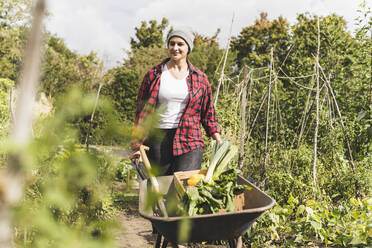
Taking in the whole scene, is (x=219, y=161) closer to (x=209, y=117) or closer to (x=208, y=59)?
(x=209, y=117)

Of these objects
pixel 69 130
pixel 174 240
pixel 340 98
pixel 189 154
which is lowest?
pixel 174 240

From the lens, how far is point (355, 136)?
350cm

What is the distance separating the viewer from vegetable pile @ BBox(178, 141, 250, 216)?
1479 mm

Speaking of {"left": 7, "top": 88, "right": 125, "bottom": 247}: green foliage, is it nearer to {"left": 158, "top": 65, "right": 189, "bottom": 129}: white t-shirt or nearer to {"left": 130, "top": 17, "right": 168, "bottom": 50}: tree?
{"left": 158, "top": 65, "right": 189, "bottom": 129}: white t-shirt

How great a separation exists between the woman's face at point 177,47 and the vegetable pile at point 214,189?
2.32ft

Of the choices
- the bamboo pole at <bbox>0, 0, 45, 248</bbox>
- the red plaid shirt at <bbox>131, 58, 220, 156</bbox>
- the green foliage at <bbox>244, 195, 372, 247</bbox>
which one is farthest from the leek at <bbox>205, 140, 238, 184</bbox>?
the bamboo pole at <bbox>0, 0, 45, 248</bbox>

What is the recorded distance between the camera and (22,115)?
0.92ft

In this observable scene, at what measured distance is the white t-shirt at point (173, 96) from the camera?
208 cm

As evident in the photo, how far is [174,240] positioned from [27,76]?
1299mm

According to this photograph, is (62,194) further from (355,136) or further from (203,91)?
(355,136)

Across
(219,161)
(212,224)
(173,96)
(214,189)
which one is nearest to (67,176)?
→ (212,224)

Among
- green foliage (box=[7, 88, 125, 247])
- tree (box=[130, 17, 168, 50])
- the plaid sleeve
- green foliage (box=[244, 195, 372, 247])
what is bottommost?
green foliage (box=[244, 195, 372, 247])

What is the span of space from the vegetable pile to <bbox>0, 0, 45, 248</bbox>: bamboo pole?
A: 1.09m

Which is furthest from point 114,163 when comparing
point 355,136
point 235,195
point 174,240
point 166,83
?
point 355,136
